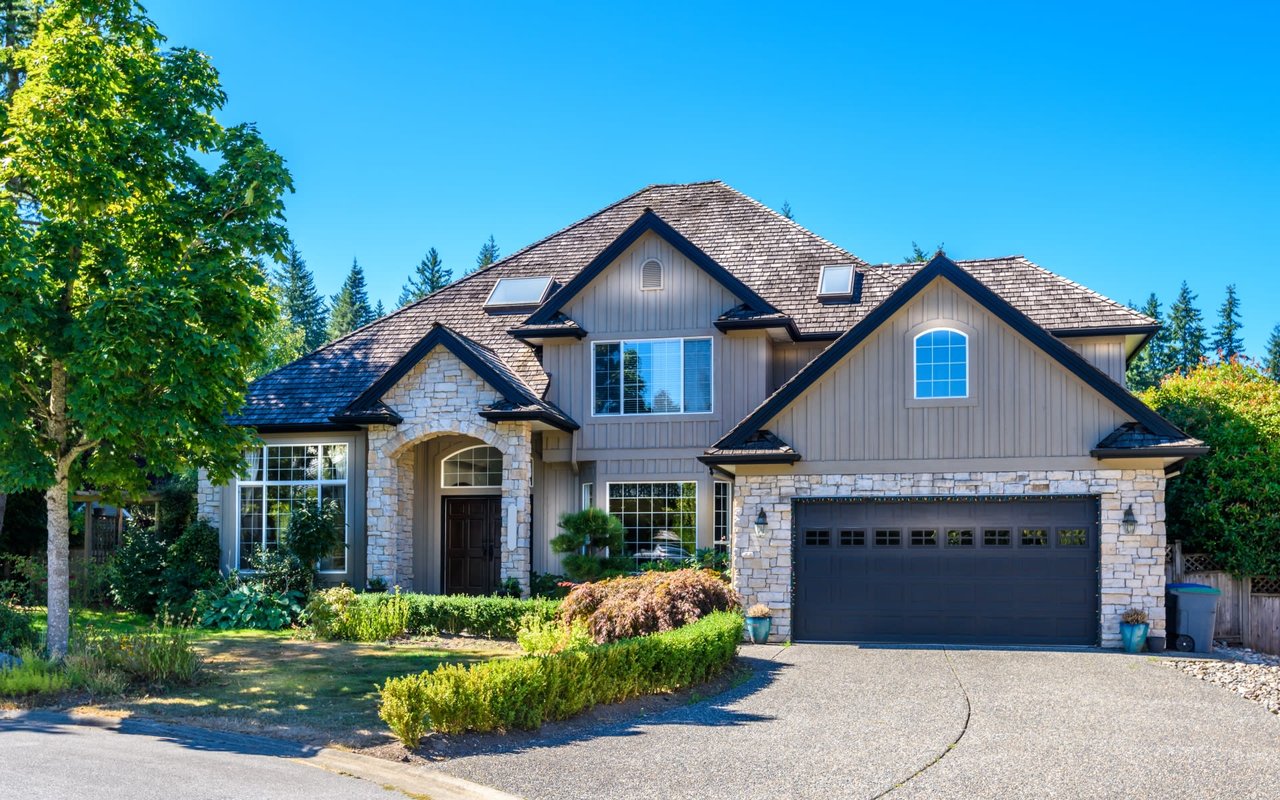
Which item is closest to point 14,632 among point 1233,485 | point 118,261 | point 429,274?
point 118,261

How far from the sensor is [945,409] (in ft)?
55.5

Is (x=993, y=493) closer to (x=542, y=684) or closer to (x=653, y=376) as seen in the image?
(x=653, y=376)

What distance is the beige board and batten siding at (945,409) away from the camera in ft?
54.2

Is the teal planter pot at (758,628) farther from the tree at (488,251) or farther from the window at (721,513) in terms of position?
the tree at (488,251)

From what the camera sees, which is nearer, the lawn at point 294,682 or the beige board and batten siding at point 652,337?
the lawn at point 294,682

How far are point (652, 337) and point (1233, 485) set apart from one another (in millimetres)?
10207

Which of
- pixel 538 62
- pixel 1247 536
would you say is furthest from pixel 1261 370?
pixel 538 62

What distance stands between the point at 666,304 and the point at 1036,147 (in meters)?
7.45

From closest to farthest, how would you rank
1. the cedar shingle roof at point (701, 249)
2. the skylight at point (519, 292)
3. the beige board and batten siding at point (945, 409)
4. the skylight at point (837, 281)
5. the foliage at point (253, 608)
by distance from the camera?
the beige board and batten siding at point (945, 409) < the foliage at point (253, 608) < the cedar shingle roof at point (701, 249) < the skylight at point (837, 281) < the skylight at point (519, 292)

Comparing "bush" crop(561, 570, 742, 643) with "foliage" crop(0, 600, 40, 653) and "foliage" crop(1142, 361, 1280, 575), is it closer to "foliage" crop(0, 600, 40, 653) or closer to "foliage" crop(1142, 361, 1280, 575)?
"foliage" crop(0, 600, 40, 653)

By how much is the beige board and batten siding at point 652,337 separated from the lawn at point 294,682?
4.88 metres

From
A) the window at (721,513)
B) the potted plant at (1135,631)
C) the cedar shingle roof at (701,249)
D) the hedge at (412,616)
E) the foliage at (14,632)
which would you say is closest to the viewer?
the foliage at (14,632)

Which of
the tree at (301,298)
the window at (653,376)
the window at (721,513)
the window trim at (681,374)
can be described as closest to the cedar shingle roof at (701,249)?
the window trim at (681,374)

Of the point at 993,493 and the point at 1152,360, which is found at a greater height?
the point at 1152,360
